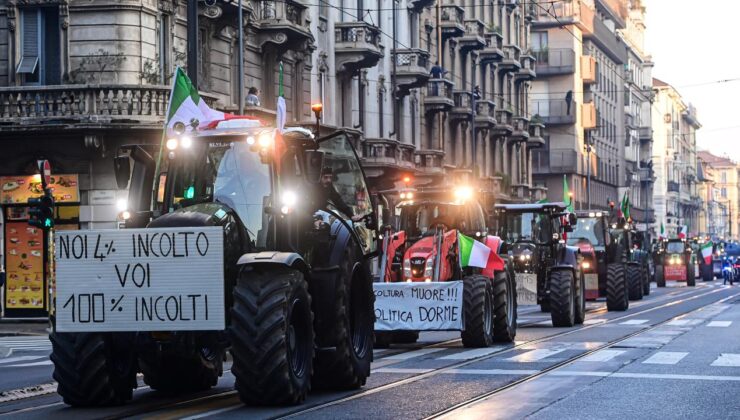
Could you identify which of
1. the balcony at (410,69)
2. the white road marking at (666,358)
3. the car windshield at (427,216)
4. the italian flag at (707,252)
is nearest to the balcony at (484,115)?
the balcony at (410,69)

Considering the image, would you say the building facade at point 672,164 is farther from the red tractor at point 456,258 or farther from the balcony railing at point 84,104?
the red tractor at point 456,258

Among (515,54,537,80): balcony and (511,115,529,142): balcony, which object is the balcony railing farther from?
(515,54,537,80): balcony

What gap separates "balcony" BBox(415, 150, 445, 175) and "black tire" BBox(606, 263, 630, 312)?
54.0 ft

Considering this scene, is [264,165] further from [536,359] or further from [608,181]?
[608,181]

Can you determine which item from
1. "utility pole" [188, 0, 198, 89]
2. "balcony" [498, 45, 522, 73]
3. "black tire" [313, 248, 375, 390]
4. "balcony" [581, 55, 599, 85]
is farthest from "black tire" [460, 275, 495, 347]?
"balcony" [581, 55, 599, 85]

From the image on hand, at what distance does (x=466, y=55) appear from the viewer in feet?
205

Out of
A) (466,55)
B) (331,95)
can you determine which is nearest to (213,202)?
(331,95)

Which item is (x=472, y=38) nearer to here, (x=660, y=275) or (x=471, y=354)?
(x=660, y=275)

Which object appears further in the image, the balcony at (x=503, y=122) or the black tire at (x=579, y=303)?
the balcony at (x=503, y=122)

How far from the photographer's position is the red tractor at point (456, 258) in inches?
835

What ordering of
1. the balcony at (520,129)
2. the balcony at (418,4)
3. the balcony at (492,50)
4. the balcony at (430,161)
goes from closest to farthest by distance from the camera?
the balcony at (430,161) → the balcony at (418,4) → the balcony at (492,50) → the balcony at (520,129)

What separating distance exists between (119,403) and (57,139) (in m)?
21.7

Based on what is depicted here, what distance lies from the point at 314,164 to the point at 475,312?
7898 mm

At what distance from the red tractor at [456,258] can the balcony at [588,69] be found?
71318 mm
